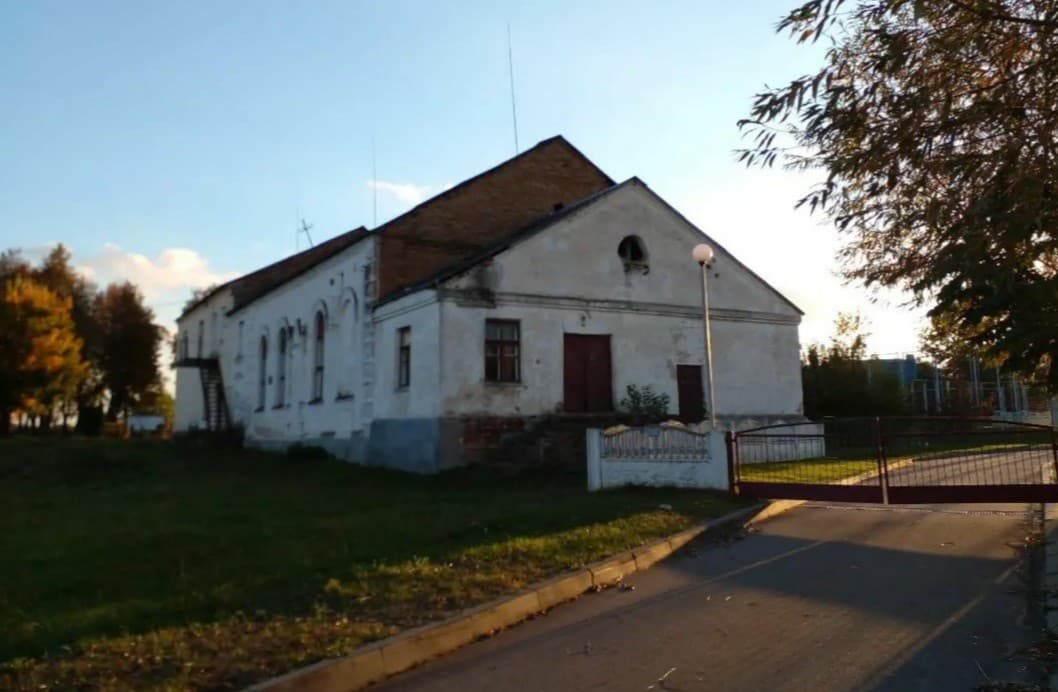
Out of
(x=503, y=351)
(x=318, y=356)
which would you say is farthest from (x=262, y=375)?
(x=503, y=351)

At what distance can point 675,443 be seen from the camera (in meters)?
14.6

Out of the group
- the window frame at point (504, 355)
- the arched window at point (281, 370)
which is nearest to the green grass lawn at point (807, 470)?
the window frame at point (504, 355)

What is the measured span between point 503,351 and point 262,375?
15951 millimetres

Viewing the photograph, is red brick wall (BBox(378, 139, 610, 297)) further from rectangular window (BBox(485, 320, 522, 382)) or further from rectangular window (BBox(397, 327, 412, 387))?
rectangular window (BBox(485, 320, 522, 382))

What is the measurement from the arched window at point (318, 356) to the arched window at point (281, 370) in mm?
3532

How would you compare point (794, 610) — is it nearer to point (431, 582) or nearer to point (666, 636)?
point (666, 636)

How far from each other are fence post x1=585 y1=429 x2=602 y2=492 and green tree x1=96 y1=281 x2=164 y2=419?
5091 centimetres

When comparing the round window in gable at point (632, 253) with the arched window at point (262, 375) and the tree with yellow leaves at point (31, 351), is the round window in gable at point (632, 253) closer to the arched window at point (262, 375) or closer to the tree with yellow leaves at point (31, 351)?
the arched window at point (262, 375)

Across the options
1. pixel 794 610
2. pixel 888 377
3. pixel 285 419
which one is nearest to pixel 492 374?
pixel 285 419

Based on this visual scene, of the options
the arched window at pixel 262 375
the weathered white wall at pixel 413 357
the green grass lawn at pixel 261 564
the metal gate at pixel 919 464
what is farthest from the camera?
the arched window at pixel 262 375

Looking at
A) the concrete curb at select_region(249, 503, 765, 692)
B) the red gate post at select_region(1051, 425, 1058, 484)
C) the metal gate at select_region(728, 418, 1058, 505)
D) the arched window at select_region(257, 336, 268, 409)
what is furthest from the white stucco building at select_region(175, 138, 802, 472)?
the red gate post at select_region(1051, 425, 1058, 484)

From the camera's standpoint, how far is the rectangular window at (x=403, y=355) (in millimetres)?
21969

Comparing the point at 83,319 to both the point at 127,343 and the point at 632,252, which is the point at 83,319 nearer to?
the point at 127,343

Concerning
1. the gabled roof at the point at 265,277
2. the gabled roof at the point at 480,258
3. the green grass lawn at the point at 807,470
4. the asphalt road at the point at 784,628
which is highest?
the gabled roof at the point at 265,277
